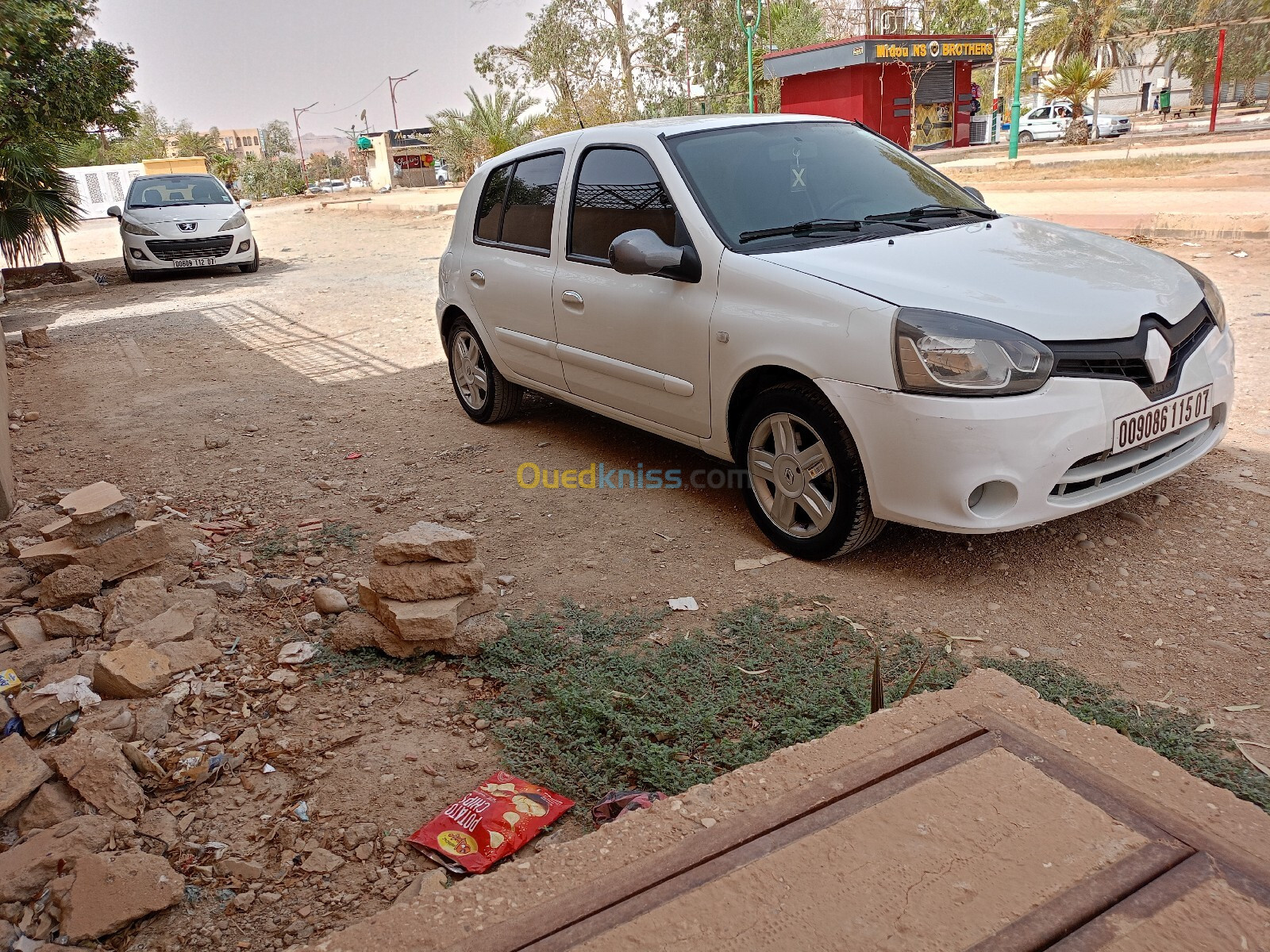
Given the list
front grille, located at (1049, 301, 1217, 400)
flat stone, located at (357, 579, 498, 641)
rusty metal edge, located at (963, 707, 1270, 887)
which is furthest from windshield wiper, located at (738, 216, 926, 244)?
rusty metal edge, located at (963, 707, 1270, 887)

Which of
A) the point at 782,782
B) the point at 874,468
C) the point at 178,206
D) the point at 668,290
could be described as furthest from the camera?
the point at 178,206

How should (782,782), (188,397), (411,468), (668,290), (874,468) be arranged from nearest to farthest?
(782,782), (874,468), (668,290), (411,468), (188,397)

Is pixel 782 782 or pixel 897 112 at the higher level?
pixel 897 112

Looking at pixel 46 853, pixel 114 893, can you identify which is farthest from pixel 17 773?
pixel 114 893

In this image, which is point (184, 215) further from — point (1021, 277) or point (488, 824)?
point (488, 824)

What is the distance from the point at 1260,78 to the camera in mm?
49000

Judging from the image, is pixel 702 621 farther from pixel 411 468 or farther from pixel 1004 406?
pixel 411 468

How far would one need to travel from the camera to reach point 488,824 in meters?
2.56

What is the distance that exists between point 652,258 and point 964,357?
4.60 feet

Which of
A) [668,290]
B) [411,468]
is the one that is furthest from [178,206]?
[668,290]

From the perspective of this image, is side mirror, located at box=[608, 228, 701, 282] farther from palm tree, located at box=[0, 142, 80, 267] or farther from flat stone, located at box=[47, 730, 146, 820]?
palm tree, located at box=[0, 142, 80, 267]

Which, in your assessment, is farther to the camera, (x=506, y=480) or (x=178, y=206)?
(x=178, y=206)

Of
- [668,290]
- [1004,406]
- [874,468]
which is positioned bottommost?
[874,468]

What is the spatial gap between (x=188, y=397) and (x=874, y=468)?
618 centimetres
